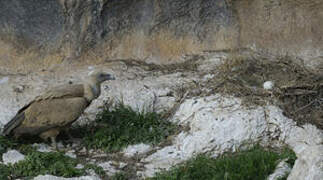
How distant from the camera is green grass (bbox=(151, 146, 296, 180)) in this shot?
5.84 metres

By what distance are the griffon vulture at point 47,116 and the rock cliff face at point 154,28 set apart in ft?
4.95

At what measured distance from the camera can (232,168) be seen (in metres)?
5.93

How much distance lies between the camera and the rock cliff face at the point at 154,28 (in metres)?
8.29

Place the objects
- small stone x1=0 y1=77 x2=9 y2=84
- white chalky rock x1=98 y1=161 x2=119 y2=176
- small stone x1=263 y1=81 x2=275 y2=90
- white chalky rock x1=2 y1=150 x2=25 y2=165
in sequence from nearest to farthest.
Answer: white chalky rock x1=98 y1=161 x2=119 y2=176 < white chalky rock x1=2 y1=150 x2=25 y2=165 < small stone x1=263 y1=81 x2=275 y2=90 < small stone x1=0 y1=77 x2=9 y2=84

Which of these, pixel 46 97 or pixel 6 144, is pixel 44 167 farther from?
pixel 46 97

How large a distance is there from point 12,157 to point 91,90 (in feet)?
4.05

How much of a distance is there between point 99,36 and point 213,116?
7.69ft

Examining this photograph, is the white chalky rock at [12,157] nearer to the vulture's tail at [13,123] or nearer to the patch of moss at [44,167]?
the patch of moss at [44,167]

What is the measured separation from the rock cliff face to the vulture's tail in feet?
5.24

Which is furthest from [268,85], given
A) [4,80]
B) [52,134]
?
[4,80]

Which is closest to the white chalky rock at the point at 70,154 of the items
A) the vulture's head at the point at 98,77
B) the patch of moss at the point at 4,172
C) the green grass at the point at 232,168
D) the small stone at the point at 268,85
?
the patch of moss at the point at 4,172

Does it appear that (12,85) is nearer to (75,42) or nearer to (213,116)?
(75,42)

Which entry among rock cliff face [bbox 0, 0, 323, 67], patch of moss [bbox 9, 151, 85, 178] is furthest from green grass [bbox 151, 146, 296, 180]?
rock cliff face [bbox 0, 0, 323, 67]

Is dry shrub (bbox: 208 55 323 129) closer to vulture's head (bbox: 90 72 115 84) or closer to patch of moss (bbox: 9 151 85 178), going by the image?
vulture's head (bbox: 90 72 115 84)
